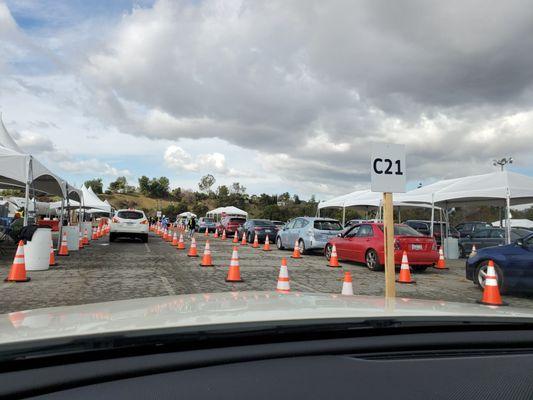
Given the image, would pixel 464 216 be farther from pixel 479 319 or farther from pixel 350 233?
pixel 479 319

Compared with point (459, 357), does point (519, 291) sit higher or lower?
lower

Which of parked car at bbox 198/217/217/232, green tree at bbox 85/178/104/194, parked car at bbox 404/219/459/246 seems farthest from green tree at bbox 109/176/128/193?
parked car at bbox 404/219/459/246

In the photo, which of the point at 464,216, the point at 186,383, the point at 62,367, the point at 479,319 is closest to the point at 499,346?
the point at 479,319

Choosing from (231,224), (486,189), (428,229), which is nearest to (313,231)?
(486,189)

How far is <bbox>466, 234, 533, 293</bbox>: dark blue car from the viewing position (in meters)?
9.38

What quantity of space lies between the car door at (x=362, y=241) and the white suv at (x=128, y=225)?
1319 centimetres

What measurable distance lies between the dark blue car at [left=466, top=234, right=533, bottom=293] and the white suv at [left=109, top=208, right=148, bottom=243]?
17.9 m

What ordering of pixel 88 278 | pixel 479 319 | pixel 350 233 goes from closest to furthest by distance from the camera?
pixel 479 319 < pixel 88 278 < pixel 350 233

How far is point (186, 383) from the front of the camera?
1455mm

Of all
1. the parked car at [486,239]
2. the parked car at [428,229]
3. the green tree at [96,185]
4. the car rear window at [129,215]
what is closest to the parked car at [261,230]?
the car rear window at [129,215]

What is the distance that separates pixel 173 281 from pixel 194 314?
343 inches

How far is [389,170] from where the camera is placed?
6941 millimetres

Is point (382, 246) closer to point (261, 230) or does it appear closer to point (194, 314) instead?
point (194, 314)

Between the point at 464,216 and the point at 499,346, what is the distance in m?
70.4
